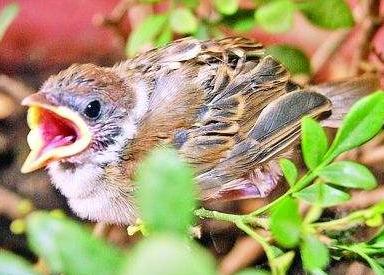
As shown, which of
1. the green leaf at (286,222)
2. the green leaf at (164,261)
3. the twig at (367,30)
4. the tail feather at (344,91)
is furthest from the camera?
the twig at (367,30)

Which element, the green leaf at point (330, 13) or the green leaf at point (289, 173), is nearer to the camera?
the green leaf at point (289, 173)

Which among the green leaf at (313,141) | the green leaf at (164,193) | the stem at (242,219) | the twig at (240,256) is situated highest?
the green leaf at (164,193)

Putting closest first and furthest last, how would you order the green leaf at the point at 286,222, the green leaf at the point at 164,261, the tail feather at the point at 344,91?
the green leaf at the point at 164,261
the green leaf at the point at 286,222
the tail feather at the point at 344,91

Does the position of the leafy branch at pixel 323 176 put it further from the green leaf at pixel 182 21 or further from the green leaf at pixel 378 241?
the green leaf at pixel 182 21

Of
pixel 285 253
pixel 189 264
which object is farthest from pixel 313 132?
pixel 189 264

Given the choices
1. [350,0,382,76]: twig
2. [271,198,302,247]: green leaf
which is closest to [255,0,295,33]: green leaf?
[350,0,382,76]: twig

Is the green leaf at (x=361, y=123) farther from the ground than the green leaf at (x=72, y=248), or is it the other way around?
the green leaf at (x=72, y=248)

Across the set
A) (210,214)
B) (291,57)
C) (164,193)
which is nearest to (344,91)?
(291,57)

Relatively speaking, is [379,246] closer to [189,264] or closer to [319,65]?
[189,264]

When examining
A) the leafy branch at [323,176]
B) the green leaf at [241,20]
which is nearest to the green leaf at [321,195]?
the leafy branch at [323,176]
